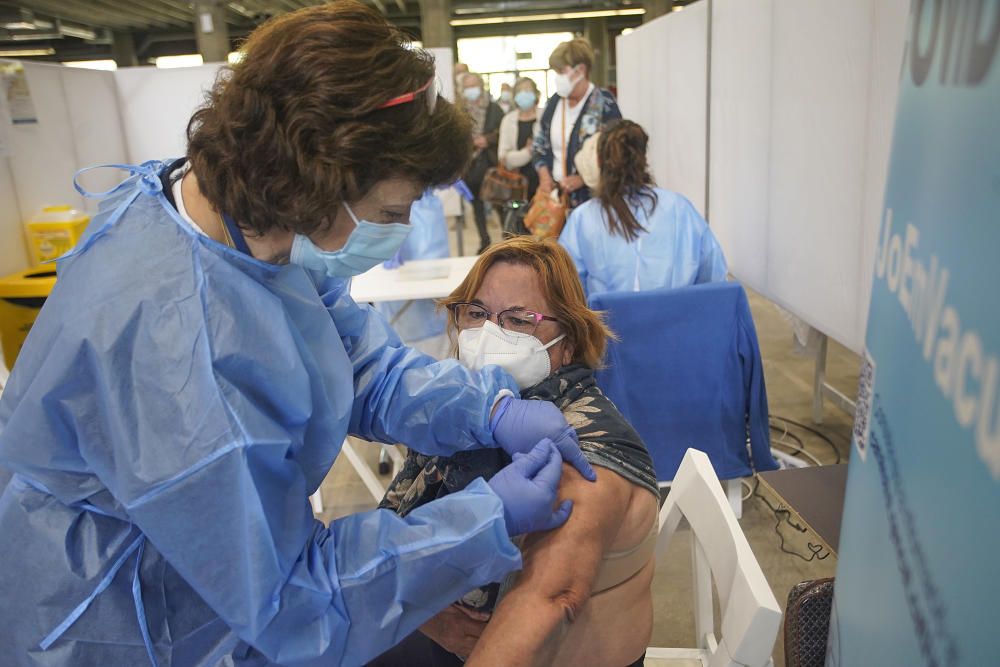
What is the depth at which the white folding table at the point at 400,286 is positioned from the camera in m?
2.75

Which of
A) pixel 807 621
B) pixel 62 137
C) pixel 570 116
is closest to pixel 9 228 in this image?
pixel 62 137

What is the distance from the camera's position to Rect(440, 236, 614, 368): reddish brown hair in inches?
58.2

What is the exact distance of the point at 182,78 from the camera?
526cm

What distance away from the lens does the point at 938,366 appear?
2.18 feet

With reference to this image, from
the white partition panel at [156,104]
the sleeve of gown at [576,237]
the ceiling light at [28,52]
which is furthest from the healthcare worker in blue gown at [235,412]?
the ceiling light at [28,52]

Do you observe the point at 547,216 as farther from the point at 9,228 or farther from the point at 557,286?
the point at 9,228

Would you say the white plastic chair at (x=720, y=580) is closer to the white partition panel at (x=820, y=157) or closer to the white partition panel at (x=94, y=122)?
the white partition panel at (x=820, y=157)

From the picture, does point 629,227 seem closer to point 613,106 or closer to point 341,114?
point 613,106

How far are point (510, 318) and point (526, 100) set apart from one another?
4.70m

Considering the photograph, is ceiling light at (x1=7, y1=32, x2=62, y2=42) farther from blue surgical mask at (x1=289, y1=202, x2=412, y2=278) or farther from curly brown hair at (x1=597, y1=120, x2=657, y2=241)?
blue surgical mask at (x1=289, y1=202, x2=412, y2=278)

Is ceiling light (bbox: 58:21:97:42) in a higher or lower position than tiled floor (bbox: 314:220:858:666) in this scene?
higher

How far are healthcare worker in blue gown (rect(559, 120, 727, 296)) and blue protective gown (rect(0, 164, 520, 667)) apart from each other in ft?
6.41

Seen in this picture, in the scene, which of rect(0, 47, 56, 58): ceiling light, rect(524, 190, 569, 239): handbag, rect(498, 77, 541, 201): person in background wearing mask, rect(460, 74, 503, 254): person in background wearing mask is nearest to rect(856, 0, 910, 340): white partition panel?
rect(524, 190, 569, 239): handbag

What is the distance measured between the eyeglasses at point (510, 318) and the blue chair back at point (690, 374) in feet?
2.84
